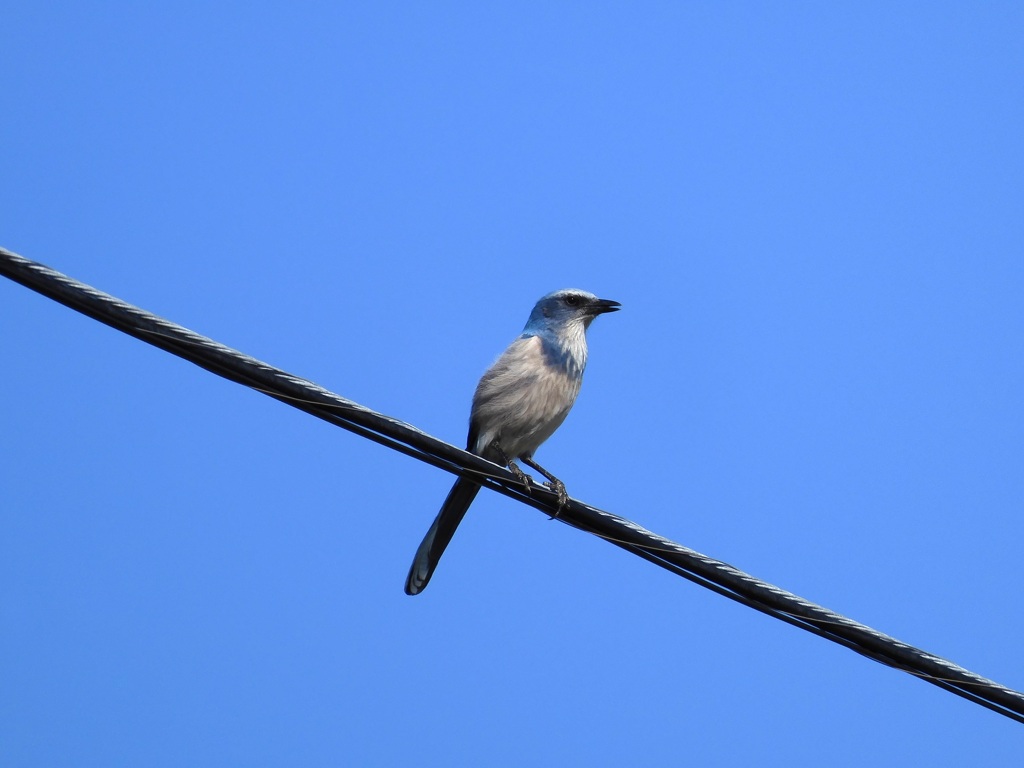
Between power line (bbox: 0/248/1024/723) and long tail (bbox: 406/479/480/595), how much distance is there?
2.12 m

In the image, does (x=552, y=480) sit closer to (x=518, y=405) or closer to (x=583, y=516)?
(x=518, y=405)

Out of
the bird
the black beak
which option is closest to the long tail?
the bird

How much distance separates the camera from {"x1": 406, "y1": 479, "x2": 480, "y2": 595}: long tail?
718 cm

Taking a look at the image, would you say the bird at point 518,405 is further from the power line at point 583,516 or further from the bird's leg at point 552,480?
the power line at point 583,516

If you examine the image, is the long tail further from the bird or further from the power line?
the power line

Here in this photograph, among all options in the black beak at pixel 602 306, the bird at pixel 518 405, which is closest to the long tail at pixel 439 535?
the bird at pixel 518 405

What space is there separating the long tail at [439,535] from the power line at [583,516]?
6.96 feet

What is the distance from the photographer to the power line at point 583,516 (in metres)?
4.09

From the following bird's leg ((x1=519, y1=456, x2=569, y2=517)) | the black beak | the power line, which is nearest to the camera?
the power line

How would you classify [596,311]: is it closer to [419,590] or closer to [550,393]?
[550,393]

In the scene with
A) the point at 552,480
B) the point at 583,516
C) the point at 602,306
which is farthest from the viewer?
the point at 602,306

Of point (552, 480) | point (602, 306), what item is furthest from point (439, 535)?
point (602, 306)

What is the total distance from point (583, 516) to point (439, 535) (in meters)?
2.49

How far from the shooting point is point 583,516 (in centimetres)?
493
